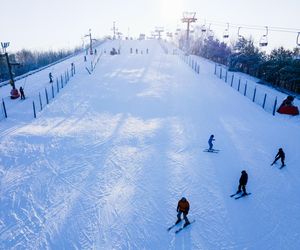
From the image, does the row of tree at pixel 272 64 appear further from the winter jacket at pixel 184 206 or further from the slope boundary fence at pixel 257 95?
the winter jacket at pixel 184 206

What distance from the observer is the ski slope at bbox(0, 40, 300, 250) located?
1042 centimetres

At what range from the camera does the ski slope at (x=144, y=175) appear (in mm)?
10422

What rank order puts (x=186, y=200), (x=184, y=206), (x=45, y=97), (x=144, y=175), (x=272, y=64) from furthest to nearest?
(x=272, y=64)
(x=45, y=97)
(x=144, y=175)
(x=186, y=200)
(x=184, y=206)

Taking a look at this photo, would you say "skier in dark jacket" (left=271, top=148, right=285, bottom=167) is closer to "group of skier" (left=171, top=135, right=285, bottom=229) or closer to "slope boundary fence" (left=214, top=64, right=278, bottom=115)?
"group of skier" (left=171, top=135, right=285, bottom=229)

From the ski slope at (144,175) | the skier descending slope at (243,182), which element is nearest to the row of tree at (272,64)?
the ski slope at (144,175)

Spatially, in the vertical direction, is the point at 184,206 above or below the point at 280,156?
above

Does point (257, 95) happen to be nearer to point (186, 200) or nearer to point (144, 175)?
point (144, 175)

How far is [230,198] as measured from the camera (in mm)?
12516

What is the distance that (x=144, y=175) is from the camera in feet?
47.2

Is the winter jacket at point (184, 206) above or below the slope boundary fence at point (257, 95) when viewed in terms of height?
above

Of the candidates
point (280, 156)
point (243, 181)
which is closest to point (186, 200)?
point (243, 181)

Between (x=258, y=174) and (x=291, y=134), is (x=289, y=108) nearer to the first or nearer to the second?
(x=291, y=134)

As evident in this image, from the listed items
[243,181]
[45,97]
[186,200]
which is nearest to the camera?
[186,200]

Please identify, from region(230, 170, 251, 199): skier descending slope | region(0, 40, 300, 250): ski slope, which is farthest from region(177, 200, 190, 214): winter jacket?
region(230, 170, 251, 199): skier descending slope
